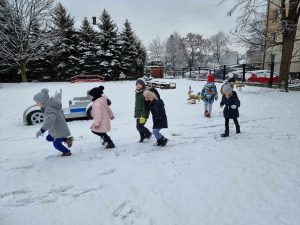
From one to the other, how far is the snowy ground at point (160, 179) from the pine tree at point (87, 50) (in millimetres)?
23592

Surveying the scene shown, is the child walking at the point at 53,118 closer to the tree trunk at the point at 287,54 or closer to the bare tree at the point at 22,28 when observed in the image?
the tree trunk at the point at 287,54

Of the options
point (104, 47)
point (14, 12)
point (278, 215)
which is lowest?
point (278, 215)

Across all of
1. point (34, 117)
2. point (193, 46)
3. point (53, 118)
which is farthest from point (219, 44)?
point (53, 118)

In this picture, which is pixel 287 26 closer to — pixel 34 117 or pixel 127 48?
pixel 34 117

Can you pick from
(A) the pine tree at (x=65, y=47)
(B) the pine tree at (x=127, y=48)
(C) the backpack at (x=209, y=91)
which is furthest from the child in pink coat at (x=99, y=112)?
(B) the pine tree at (x=127, y=48)

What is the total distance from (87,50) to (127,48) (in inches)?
206

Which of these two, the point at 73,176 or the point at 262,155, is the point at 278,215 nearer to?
the point at 262,155

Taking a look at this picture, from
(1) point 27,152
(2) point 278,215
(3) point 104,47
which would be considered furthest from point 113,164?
(3) point 104,47

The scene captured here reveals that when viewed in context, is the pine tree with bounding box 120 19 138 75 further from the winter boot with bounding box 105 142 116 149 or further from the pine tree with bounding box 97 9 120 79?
the winter boot with bounding box 105 142 116 149

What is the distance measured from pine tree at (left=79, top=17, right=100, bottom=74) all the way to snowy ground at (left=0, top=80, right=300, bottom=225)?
23.6m

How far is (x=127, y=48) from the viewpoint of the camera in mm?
31359

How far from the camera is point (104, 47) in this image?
30281 mm

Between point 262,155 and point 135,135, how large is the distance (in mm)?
3083

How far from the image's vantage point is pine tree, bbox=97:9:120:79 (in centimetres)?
2978
